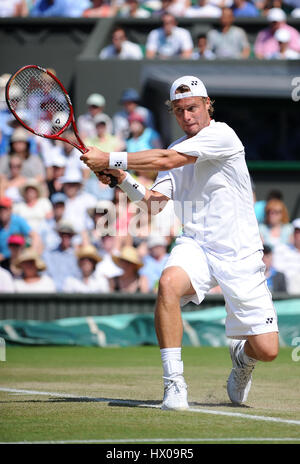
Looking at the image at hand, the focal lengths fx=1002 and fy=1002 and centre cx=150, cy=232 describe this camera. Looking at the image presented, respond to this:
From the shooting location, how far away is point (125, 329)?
1088 cm

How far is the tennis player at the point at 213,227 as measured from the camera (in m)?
6.13

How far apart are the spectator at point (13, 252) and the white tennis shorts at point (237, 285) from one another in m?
5.86

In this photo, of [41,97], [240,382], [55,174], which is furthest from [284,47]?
[240,382]

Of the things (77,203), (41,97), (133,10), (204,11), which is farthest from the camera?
(133,10)

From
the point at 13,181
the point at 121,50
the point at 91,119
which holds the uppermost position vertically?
the point at 121,50

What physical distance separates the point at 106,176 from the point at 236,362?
1470 millimetres

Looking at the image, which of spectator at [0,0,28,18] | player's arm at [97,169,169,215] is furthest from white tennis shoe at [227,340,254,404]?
spectator at [0,0,28,18]

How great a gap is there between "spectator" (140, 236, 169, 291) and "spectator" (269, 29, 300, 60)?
16.1 feet

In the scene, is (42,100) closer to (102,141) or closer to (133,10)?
(102,141)

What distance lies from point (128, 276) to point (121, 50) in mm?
5522

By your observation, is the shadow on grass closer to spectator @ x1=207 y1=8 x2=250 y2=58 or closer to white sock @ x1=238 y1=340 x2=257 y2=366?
white sock @ x1=238 y1=340 x2=257 y2=366

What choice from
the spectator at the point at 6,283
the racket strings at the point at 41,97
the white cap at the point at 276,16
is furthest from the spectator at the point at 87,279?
the white cap at the point at 276,16

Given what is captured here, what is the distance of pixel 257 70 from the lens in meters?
15.2
